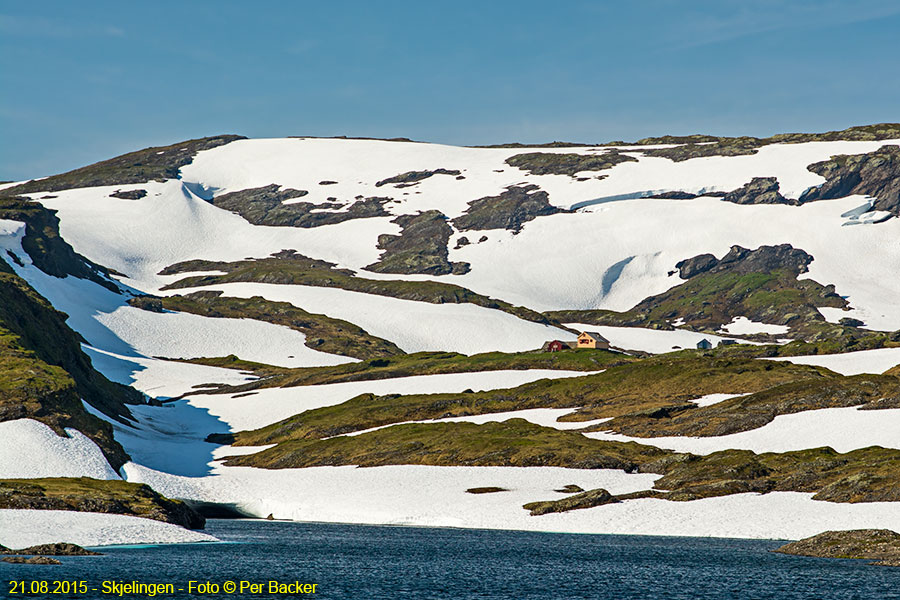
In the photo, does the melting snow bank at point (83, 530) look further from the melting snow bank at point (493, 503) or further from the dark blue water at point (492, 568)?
the melting snow bank at point (493, 503)

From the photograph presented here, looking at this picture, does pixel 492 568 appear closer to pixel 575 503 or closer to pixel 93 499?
pixel 93 499

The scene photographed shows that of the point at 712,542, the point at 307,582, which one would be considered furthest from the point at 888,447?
the point at 307,582

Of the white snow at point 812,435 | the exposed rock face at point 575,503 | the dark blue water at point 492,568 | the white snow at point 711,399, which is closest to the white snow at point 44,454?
the dark blue water at point 492,568

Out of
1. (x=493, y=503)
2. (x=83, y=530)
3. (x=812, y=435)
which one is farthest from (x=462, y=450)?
(x=83, y=530)

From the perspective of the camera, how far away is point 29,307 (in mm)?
160500

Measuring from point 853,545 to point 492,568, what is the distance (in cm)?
2641

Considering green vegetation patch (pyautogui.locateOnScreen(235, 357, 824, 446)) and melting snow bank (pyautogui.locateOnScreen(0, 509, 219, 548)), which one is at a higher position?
green vegetation patch (pyautogui.locateOnScreen(235, 357, 824, 446))

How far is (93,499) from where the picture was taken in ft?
248

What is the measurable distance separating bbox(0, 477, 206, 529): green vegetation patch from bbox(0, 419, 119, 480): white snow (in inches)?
203

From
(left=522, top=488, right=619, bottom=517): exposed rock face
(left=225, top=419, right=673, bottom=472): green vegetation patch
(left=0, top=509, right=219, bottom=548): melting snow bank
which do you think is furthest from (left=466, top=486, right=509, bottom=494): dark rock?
(left=0, top=509, right=219, bottom=548): melting snow bank

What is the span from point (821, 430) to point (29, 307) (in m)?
120

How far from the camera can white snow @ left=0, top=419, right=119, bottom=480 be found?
92.1 m

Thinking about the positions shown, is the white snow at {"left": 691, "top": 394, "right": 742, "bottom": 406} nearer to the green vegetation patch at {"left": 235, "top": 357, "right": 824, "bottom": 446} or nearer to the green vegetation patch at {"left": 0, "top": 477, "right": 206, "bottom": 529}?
the green vegetation patch at {"left": 235, "top": 357, "right": 824, "bottom": 446}

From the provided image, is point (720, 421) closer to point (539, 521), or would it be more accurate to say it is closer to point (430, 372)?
point (539, 521)
